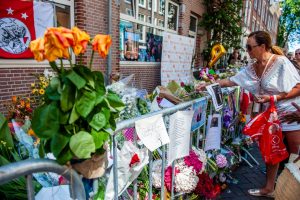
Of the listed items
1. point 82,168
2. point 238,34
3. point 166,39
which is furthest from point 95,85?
point 238,34

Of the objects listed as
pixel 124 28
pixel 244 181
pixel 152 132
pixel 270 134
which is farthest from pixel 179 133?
pixel 124 28

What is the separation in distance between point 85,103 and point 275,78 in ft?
7.53

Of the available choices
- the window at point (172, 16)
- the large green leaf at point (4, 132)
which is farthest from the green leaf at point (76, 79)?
the window at point (172, 16)

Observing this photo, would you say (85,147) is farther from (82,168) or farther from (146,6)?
(146,6)

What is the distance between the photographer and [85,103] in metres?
1.16

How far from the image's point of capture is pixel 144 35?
8.30 m

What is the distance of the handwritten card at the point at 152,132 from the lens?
188 centimetres

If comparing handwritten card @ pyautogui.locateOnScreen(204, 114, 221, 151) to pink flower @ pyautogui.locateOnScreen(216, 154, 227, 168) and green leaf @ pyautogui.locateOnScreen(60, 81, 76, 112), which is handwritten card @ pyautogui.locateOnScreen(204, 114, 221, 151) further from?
green leaf @ pyautogui.locateOnScreen(60, 81, 76, 112)

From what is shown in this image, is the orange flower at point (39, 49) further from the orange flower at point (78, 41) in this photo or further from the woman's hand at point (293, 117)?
the woman's hand at point (293, 117)

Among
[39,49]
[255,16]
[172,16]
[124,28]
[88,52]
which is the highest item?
[255,16]

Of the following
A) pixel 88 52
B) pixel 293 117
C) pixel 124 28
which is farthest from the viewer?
pixel 124 28

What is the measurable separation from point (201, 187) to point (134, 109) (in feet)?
3.50

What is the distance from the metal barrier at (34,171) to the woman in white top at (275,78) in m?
2.16

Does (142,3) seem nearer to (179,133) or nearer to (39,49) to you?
(179,133)
